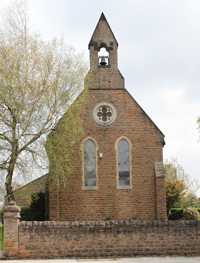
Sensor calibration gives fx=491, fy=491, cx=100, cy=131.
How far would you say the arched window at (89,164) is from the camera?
30.0 meters

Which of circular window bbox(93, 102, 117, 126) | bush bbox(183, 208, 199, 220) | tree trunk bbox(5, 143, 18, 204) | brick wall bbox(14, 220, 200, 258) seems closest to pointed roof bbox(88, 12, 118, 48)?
circular window bbox(93, 102, 117, 126)

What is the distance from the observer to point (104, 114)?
101ft

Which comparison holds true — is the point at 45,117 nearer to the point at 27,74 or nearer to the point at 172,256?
the point at 27,74

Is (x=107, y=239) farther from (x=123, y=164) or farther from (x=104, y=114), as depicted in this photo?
(x=104, y=114)

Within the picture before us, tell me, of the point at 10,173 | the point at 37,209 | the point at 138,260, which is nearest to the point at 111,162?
the point at 37,209

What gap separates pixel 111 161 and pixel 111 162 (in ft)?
0.21

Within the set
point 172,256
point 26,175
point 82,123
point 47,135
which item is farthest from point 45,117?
point 172,256

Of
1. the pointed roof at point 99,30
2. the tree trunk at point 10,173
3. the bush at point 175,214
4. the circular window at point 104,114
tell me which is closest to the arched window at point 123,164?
the circular window at point 104,114

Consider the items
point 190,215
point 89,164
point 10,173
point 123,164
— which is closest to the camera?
point 10,173

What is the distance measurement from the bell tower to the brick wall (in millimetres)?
12383

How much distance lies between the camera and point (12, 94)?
24.2m

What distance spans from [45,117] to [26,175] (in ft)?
10.3

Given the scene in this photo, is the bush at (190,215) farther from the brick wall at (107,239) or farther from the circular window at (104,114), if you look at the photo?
the brick wall at (107,239)

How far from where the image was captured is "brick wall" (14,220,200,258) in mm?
20266
